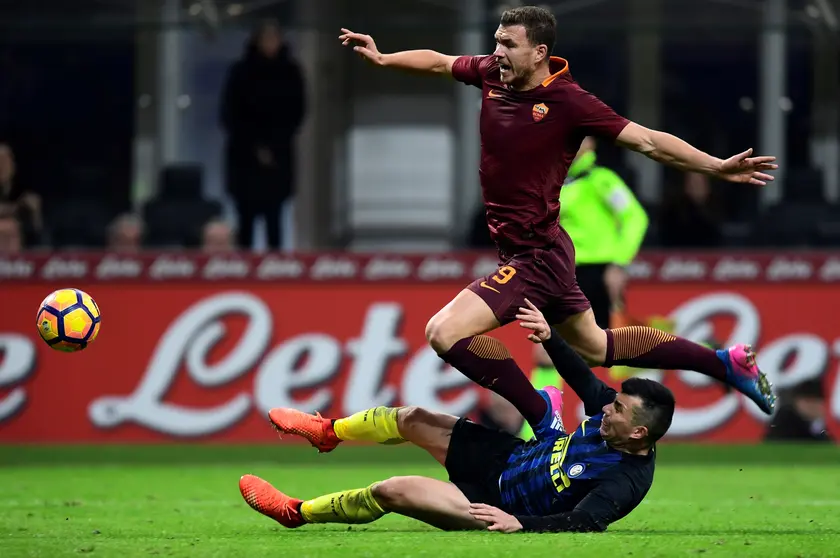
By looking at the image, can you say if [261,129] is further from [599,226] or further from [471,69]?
[471,69]

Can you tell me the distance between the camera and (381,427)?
7227mm

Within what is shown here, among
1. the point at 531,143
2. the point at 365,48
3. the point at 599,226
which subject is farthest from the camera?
the point at 599,226

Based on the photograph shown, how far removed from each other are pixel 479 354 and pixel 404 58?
5.02 ft

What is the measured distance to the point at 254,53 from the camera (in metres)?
13.9

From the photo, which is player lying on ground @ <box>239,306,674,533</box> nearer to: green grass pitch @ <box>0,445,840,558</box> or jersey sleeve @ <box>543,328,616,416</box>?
jersey sleeve @ <box>543,328,616,416</box>

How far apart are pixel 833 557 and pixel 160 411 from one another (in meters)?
7.85

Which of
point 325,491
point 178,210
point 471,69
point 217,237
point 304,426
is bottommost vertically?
point 325,491

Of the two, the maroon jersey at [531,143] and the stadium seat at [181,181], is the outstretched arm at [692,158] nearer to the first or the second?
the maroon jersey at [531,143]

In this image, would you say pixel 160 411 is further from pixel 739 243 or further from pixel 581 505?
pixel 581 505

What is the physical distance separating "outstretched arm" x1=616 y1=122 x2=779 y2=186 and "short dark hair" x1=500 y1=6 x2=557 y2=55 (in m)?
0.57

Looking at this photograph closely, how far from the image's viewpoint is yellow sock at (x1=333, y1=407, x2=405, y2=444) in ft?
23.7

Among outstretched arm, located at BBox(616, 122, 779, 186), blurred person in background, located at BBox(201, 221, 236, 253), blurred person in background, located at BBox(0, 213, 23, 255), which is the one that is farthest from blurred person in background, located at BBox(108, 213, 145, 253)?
outstretched arm, located at BBox(616, 122, 779, 186)

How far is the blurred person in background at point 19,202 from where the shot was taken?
45.5 feet

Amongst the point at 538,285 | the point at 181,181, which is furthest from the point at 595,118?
the point at 181,181
